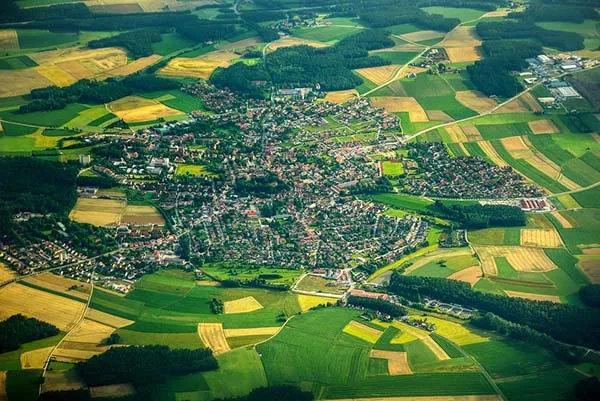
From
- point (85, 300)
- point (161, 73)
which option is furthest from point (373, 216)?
point (161, 73)

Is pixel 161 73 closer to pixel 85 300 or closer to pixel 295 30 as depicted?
pixel 295 30

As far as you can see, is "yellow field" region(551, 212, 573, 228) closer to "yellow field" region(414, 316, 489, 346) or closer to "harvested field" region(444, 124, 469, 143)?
"harvested field" region(444, 124, 469, 143)

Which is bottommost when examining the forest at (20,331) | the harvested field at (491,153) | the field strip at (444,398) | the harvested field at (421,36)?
the field strip at (444,398)

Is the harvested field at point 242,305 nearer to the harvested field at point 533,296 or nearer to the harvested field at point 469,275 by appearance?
the harvested field at point 469,275

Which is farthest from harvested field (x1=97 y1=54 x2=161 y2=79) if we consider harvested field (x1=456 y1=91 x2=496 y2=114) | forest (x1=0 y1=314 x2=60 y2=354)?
forest (x1=0 y1=314 x2=60 y2=354)

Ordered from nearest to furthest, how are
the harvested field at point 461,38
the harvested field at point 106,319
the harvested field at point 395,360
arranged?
the harvested field at point 395,360, the harvested field at point 106,319, the harvested field at point 461,38

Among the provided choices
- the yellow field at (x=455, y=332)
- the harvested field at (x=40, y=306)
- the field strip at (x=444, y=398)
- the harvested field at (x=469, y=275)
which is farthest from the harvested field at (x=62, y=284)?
the harvested field at (x=469, y=275)
